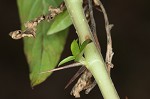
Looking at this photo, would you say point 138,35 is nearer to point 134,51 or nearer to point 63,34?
point 134,51

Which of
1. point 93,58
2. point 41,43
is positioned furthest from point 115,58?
point 93,58

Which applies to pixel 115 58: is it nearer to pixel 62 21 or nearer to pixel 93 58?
pixel 62 21

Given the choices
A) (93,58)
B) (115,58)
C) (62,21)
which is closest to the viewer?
(93,58)

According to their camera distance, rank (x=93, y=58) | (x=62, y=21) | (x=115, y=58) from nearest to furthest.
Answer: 1. (x=93, y=58)
2. (x=62, y=21)
3. (x=115, y=58)

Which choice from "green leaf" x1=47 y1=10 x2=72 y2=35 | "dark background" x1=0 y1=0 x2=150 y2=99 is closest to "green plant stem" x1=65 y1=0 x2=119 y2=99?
"green leaf" x1=47 y1=10 x2=72 y2=35

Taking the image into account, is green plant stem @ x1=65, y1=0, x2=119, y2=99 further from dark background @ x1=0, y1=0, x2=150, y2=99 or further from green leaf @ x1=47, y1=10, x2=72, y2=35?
dark background @ x1=0, y1=0, x2=150, y2=99

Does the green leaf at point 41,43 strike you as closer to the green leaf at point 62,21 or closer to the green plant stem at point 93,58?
the green leaf at point 62,21
